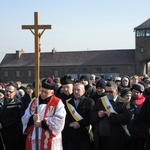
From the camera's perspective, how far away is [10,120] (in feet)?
26.0

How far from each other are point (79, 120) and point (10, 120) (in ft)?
5.44

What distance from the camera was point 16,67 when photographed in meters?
64.3

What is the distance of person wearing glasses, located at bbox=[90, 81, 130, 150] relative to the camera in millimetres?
6824

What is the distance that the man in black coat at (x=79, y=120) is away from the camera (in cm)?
736

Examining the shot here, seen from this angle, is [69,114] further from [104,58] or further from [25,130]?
[104,58]

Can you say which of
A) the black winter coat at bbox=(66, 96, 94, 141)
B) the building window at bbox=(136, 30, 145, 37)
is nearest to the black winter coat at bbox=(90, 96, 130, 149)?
the black winter coat at bbox=(66, 96, 94, 141)

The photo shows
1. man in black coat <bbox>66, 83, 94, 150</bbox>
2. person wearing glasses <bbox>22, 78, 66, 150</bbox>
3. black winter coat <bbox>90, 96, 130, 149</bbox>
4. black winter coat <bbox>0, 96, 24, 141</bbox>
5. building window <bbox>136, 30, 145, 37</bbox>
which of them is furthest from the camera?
building window <bbox>136, 30, 145, 37</bbox>

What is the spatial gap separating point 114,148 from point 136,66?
50251mm

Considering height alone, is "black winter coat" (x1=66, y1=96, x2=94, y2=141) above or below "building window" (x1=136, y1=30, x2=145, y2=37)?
below

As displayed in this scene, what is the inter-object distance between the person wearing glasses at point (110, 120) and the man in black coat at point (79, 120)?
1.16ft

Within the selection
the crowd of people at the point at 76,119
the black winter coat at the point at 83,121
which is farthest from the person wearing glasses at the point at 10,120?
the black winter coat at the point at 83,121

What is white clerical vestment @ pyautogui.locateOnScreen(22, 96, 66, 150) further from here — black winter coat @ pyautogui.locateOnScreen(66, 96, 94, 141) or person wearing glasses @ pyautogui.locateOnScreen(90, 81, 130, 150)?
black winter coat @ pyautogui.locateOnScreen(66, 96, 94, 141)

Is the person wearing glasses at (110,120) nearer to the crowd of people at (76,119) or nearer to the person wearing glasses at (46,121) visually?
the crowd of people at (76,119)

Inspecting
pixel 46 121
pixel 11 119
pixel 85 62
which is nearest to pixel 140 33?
pixel 85 62
